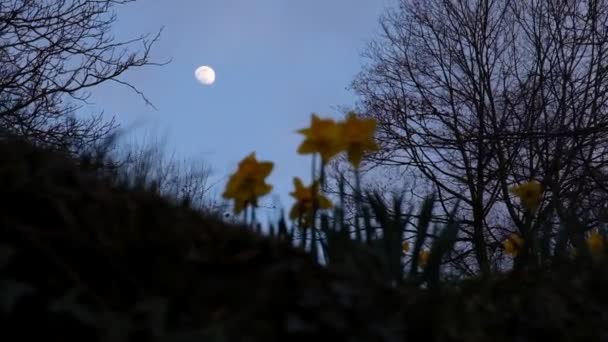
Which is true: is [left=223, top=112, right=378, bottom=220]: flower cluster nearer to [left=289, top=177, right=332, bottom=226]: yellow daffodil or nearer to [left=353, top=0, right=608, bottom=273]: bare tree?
[left=289, top=177, right=332, bottom=226]: yellow daffodil

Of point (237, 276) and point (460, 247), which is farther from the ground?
point (460, 247)

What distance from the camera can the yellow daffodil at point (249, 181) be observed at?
1624mm

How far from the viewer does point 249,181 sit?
165 cm

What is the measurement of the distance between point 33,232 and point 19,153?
25cm

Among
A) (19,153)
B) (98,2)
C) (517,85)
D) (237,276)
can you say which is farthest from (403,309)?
(517,85)

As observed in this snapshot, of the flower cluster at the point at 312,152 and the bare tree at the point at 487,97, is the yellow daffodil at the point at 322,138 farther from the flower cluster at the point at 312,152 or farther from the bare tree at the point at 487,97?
the bare tree at the point at 487,97

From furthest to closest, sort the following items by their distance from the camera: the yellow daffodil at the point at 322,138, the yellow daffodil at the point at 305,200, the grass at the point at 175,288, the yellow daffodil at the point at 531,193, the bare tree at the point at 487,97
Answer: the bare tree at the point at 487,97 → the yellow daffodil at the point at 531,193 → the yellow daffodil at the point at 305,200 → the yellow daffodil at the point at 322,138 → the grass at the point at 175,288

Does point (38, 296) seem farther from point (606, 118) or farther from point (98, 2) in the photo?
point (606, 118)

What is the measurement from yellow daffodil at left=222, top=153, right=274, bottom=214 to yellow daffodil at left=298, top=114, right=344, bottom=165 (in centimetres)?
11

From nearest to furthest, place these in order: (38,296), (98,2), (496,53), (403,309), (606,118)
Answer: (38,296)
(403,309)
(98,2)
(606,118)
(496,53)

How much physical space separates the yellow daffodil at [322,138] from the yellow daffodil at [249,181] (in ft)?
0.37

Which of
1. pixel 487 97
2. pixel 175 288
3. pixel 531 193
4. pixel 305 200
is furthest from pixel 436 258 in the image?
pixel 487 97

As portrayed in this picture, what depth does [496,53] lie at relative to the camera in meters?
11.9

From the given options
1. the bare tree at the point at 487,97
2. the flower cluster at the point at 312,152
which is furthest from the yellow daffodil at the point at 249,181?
the bare tree at the point at 487,97
